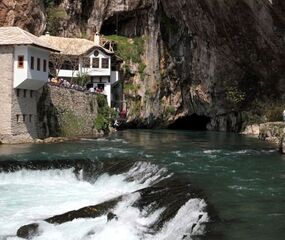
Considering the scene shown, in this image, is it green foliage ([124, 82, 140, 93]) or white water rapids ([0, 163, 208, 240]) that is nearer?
white water rapids ([0, 163, 208, 240])

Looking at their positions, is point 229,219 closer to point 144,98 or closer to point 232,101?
point 232,101

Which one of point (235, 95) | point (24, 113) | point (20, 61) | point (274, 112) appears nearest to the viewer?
point (20, 61)

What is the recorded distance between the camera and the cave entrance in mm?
74250

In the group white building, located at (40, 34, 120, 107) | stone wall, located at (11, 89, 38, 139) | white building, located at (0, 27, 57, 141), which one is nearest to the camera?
white building, located at (0, 27, 57, 141)

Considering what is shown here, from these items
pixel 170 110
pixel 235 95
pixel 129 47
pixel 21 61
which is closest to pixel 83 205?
pixel 21 61

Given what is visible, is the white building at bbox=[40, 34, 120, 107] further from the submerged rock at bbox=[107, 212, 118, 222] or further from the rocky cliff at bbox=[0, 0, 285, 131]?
the submerged rock at bbox=[107, 212, 118, 222]

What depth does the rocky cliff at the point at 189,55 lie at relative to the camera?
55.3 meters

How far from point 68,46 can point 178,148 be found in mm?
31284

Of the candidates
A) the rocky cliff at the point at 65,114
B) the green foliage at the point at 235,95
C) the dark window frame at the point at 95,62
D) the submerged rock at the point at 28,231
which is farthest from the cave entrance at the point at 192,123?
the submerged rock at the point at 28,231

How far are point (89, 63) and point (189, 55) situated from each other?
12.7 meters

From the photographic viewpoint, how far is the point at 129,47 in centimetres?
7094

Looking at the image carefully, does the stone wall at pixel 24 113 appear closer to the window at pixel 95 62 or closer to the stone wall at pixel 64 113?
the stone wall at pixel 64 113

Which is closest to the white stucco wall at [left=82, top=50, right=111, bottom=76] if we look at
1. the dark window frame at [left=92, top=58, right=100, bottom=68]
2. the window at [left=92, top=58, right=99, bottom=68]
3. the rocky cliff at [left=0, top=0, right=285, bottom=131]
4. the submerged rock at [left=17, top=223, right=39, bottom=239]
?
the dark window frame at [left=92, top=58, right=100, bottom=68]

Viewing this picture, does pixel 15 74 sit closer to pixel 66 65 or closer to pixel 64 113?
pixel 64 113
